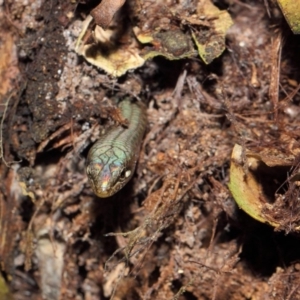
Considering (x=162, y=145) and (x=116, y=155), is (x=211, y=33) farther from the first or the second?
(x=116, y=155)

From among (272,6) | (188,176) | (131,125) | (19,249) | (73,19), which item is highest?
(73,19)

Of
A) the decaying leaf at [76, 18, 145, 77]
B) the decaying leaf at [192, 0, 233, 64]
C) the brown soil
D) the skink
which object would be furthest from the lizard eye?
the decaying leaf at [192, 0, 233, 64]

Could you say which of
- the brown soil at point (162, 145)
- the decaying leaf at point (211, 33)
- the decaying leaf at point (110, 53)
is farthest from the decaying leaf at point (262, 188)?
the decaying leaf at point (110, 53)

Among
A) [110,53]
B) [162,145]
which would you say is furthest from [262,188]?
[110,53]

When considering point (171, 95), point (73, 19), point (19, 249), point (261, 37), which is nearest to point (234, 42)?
point (261, 37)

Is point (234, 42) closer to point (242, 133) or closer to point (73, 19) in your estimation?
point (242, 133)

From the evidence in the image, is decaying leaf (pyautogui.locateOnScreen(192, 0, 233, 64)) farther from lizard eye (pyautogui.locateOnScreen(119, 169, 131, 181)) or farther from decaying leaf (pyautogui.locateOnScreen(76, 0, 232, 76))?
lizard eye (pyautogui.locateOnScreen(119, 169, 131, 181))
